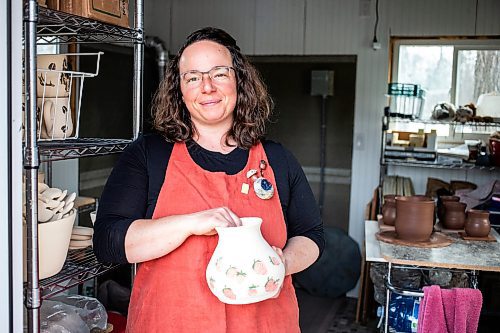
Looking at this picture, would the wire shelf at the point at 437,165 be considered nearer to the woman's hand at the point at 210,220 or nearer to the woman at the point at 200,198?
the woman at the point at 200,198

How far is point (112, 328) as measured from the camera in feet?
7.23

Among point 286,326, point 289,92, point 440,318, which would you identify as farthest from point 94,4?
point 289,92

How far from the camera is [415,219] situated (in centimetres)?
276

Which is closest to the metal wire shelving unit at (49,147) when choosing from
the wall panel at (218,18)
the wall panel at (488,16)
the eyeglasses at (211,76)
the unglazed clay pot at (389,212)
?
the eyeglasses at (211,76)

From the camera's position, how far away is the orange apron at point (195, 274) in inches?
59.8

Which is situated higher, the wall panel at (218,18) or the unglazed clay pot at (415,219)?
the wall panel at (218,18)

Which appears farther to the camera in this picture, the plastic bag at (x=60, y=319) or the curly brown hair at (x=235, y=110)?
the plastic bag at (x=60, y=319)

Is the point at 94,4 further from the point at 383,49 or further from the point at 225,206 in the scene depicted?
the point at 383,49

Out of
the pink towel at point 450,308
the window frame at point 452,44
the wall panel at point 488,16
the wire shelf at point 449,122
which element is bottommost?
the pink towel at point 450,308

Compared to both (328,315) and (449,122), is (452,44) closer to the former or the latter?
(449,122)

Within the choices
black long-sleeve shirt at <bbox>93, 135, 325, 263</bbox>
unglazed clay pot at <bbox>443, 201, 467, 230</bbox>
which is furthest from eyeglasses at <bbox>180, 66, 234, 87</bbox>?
unglazed clay pot at <bbox>443, 201, 467, 230</bbox>

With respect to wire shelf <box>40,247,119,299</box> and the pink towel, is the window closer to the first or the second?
the pink towel

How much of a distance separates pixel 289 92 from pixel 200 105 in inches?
128

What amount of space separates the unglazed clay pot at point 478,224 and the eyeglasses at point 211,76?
1.83 meters
